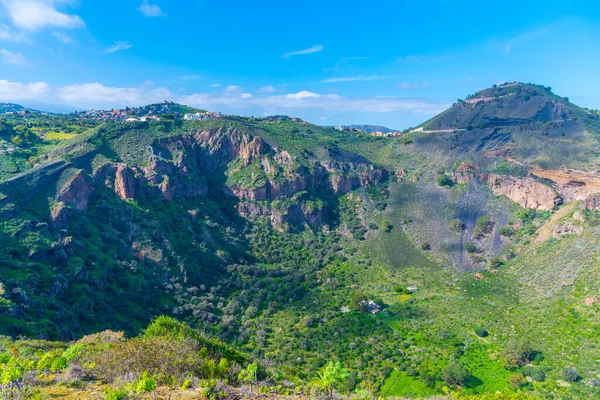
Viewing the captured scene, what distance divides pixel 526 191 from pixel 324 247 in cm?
4275

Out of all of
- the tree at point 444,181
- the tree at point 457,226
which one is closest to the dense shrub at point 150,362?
the tree at point 457,226

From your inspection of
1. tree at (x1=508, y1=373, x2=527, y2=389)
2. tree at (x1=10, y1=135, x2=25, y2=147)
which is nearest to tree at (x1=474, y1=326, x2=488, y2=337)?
tree at (x1=508, y1=373, x2=527, y2=389)

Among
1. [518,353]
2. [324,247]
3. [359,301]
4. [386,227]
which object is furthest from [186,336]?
[386,227]

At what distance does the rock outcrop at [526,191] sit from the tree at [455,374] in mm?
45033

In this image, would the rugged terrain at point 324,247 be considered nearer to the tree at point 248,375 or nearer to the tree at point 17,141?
the tree at point 17,141

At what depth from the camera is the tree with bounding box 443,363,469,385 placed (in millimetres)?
35719

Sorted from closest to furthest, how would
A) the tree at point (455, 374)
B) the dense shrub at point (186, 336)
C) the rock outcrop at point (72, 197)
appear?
the dense shrub at point (186, 336) < the tree at point (455, 374) < the rock outcrop at point (72, 197)

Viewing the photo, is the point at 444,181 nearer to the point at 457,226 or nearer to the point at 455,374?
the point at 457,226

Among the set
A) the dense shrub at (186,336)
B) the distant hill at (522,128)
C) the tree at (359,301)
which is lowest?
the tree at (359,301)

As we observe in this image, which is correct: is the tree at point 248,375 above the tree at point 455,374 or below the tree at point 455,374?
above

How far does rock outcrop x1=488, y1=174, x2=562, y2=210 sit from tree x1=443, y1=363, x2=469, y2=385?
148 feet

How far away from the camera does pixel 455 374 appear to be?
3600 cm

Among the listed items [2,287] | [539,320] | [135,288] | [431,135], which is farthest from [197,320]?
[431,135]

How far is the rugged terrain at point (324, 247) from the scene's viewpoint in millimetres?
38344
